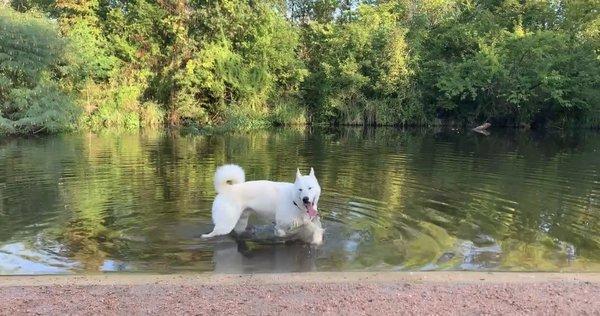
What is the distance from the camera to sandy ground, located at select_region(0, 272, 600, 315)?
5.01m

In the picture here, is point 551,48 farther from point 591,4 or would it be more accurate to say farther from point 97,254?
point 97,254

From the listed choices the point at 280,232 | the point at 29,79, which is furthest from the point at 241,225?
the point at 29,79

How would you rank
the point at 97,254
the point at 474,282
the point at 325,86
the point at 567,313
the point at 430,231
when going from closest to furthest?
the point at 567,313
the point at 474,282
the point at 97,254
the point at 430,231
the point at 325,86

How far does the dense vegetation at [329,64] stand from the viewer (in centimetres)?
3831

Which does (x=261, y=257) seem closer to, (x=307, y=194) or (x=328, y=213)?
(x=307, y=194)

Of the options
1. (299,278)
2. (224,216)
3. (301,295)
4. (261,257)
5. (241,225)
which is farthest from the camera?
(241,225)

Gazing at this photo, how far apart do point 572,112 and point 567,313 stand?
4451cm

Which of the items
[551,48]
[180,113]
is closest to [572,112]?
[551,48]

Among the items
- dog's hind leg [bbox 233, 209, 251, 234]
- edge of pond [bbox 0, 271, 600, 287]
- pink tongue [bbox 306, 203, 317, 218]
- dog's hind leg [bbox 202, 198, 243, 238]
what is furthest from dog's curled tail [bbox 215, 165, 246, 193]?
edge of pond [bbox 0, 271, 600, 287]

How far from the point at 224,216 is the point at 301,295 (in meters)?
2.99

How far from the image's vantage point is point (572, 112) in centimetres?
4447

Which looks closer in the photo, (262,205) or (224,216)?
(224,216)

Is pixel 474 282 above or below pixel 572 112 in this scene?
below

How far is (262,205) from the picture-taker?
27.2 feet
